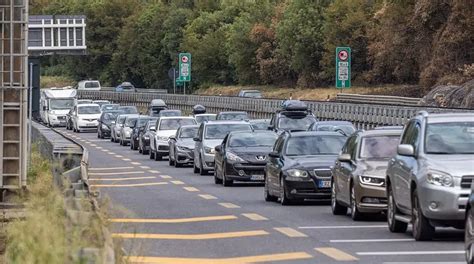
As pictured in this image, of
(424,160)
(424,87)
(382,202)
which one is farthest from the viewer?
(424,87)

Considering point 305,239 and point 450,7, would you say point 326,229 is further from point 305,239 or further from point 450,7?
point 450,7

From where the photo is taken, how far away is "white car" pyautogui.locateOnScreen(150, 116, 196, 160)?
50875mm

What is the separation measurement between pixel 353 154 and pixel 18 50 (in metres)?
6.08

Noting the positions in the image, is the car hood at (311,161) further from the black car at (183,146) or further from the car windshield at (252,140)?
the black car at (183,146)

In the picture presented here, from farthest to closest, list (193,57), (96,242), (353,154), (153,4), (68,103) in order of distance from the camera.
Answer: (153,4) → (193,57) → (68,103) → (353,154) → (96,242)

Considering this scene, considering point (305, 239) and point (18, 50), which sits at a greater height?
point (18, 50)

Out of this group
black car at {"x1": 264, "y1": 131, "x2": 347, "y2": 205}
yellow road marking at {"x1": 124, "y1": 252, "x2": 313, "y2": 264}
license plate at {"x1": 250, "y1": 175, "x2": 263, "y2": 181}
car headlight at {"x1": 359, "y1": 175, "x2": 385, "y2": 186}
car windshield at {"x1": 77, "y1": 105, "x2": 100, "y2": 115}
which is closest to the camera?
yellow road marking at {"x1": 124, "y1": 252, "x2": 313, "y2": 264}

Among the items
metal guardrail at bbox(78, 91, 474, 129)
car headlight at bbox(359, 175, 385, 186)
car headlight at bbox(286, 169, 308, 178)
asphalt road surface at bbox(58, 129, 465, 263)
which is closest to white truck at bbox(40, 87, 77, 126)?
metal guardrail at bbox(78, 91, 474, 129)

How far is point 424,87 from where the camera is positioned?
79250mm

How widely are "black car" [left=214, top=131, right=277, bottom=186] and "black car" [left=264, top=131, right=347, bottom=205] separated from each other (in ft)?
15.2

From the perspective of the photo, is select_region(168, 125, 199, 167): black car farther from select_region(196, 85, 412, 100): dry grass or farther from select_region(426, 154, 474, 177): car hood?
select_region(196, 85, 412, 100): dry grass

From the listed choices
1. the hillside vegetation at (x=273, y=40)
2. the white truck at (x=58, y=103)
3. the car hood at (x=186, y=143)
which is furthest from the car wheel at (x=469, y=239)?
the white truck at (x=58, y=103)

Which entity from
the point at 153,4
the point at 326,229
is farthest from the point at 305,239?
the point at 153,4

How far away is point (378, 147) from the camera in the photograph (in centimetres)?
2322
